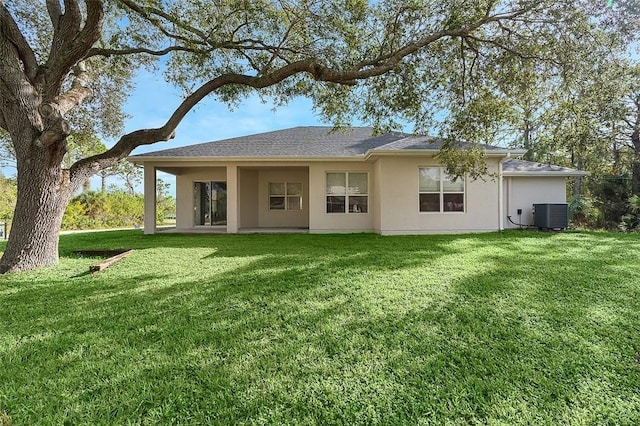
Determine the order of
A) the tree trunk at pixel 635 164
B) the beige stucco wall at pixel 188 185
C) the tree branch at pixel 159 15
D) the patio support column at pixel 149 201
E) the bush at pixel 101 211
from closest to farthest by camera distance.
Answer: the tree branch at pixel 159 15
the patio support column at pixel 149 201
the beige stucco wall at pixel 188 185
the tree trunk at pixel 635 164
the bush at pixel 101 211

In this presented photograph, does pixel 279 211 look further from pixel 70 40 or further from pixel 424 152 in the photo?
pixel 70 40

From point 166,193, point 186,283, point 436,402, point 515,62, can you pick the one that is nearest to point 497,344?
point 436,402

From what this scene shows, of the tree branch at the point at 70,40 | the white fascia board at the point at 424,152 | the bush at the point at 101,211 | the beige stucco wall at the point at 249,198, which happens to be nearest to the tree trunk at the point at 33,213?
the tree branch at the point at 70,40

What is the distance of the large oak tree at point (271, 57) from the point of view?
19.1 feet

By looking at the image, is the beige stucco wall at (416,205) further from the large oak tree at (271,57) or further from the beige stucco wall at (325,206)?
the large oak tree at (271,57)

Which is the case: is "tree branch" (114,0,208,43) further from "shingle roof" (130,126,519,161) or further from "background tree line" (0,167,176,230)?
"background tree line" (0,167,176,230)

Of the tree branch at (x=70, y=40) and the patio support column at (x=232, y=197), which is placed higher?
the tree branch at (x=70, y=40)

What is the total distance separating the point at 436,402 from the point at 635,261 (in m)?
6.40

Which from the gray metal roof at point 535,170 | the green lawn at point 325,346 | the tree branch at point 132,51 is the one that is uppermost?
the tree branch at point 132,51

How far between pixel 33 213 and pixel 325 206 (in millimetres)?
8001

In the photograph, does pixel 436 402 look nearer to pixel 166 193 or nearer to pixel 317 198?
pixel 317 198

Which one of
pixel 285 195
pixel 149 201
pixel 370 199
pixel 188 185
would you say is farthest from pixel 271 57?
pixel 188 185

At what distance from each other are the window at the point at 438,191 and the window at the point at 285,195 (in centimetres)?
557

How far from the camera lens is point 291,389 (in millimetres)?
2273
